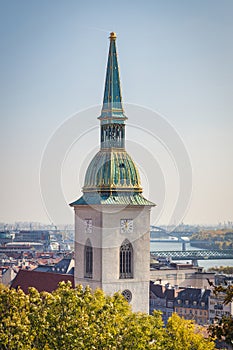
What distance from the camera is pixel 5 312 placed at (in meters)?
32.9

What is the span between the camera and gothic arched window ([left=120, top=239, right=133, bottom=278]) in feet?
138

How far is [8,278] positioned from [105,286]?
39.7m

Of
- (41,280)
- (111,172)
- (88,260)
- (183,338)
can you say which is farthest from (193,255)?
(183,338)

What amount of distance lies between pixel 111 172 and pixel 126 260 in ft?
12.5

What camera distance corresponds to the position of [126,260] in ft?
138

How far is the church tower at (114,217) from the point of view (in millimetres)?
41500

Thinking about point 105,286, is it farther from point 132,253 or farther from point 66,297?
point 66,297

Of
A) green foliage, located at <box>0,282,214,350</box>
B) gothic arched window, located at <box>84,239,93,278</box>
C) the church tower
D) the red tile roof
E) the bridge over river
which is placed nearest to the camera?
green foliage, located at <box>0,282,214,350</box>

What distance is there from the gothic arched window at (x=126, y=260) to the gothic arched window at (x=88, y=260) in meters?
1.30

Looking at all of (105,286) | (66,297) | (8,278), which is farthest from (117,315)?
(8,278)

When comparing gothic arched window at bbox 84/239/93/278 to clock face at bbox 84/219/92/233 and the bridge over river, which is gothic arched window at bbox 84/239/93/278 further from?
the bridge over river

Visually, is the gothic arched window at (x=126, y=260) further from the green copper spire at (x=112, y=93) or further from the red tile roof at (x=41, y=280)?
the green copper spire at (x=112, y=93)

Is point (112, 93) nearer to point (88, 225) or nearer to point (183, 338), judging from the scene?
point (88, 225)

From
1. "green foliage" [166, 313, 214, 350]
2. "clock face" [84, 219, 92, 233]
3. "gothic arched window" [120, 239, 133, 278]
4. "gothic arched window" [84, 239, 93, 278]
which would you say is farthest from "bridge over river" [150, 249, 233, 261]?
"green foliage" [166, 313, 214, 350]
